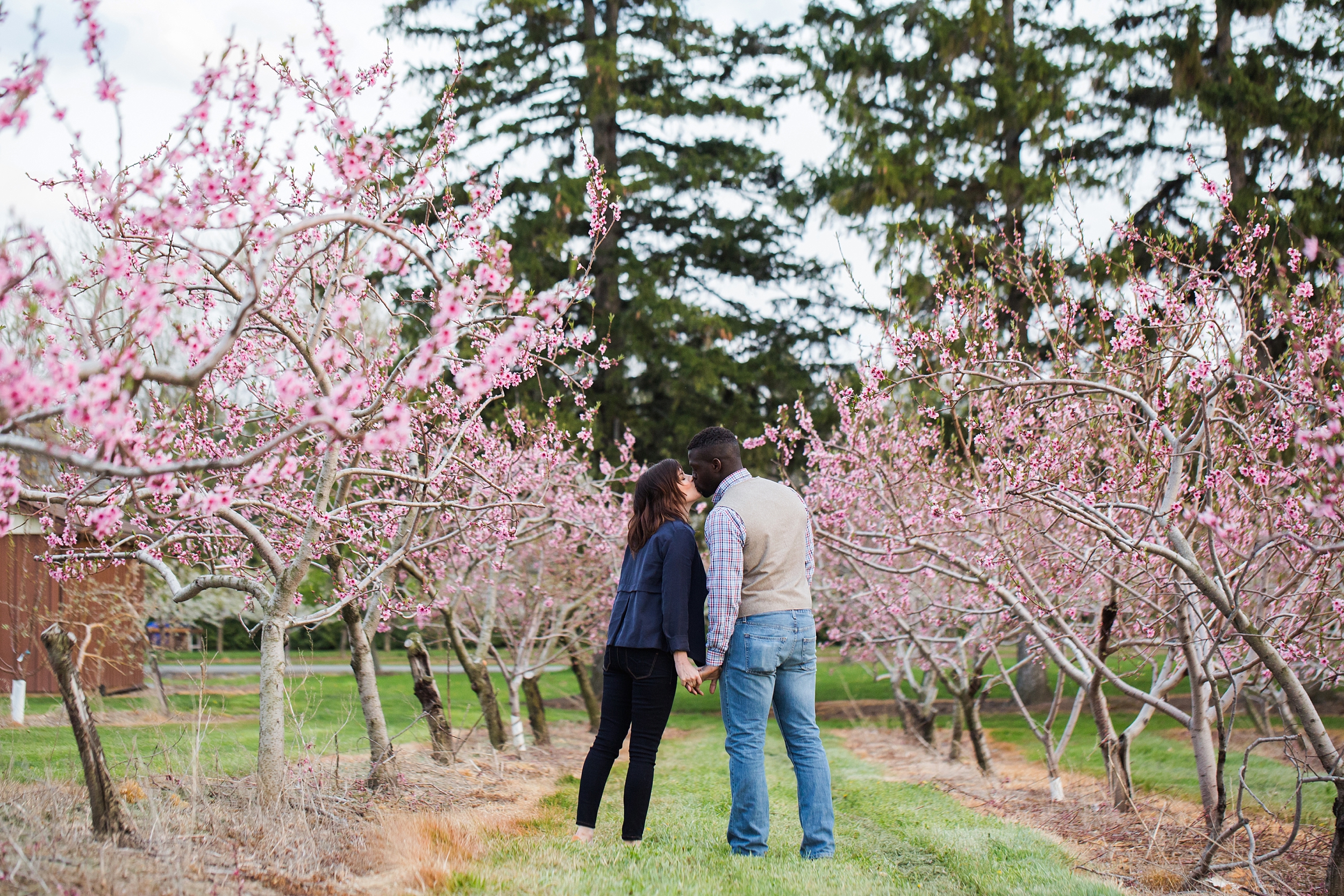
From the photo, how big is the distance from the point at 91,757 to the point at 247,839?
68 cm

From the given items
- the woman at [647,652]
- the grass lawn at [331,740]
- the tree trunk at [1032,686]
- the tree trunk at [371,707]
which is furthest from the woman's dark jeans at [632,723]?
the tree trunk at [1032,686]

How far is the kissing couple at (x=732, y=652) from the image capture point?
405 centimetres

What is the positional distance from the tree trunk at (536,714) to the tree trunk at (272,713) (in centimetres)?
619

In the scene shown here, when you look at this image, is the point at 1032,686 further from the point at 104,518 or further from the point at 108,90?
the point at 108,90

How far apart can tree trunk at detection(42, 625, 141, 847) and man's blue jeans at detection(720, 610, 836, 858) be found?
2.32 m

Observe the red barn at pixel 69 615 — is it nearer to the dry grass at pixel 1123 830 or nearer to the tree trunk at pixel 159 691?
the tree trunk at pixel 159 691

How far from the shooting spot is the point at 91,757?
349cm

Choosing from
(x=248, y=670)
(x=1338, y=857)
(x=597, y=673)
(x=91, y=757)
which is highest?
(x=91, y=757)

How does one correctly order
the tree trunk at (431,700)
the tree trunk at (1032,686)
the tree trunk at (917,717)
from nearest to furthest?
the tree trunk at (431,700) < the tree trunk at (917,717) < the tree trunk at (1032,686)

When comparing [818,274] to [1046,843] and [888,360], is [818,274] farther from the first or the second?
[1046,843]

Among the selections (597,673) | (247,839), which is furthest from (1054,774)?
(597,673)

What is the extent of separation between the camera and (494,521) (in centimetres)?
687

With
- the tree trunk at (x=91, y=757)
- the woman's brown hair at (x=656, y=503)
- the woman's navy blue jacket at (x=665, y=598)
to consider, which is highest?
the woman's brown hair at (x=656, y=503)

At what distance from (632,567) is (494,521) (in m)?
2.76
